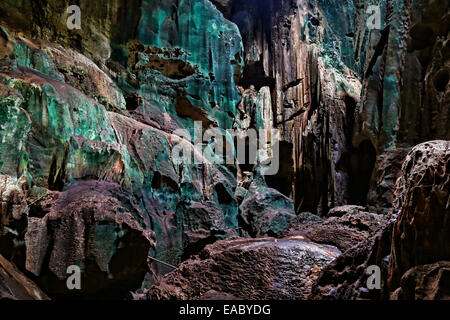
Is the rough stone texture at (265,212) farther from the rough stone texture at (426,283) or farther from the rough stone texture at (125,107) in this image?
the rough stone texture at (426,283)

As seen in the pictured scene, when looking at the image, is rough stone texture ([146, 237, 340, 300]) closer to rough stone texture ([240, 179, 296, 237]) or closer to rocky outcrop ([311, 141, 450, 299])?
rocky outcrop ([311, 141, 450, 299])

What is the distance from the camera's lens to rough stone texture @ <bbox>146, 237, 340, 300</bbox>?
4.46 m

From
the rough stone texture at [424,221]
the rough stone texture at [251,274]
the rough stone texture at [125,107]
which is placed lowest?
the rough stone texture at [251,274]

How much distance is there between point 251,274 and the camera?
15.2 feet

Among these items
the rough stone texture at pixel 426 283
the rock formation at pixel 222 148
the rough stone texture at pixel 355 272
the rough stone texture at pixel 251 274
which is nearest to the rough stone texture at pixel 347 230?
the rock formation at pixel 222 148

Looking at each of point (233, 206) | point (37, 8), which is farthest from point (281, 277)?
point (37, 8)


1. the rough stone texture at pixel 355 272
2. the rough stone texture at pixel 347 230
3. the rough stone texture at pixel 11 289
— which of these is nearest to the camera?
the rough stone texture at pixel 11 289

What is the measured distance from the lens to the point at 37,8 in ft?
28.7

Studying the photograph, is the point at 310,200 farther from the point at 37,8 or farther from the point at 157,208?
the point at 37,8

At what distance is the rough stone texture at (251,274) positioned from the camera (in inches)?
175

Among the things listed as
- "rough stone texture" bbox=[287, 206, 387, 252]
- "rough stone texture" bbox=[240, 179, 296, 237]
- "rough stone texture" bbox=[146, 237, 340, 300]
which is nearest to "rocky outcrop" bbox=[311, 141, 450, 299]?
"rough stone texture" bbox=[146, 237, 340, 300]
